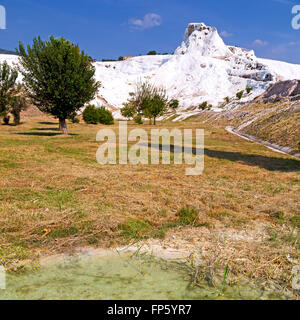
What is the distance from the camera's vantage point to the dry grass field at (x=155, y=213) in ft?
17.0

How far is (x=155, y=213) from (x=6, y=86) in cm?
5086

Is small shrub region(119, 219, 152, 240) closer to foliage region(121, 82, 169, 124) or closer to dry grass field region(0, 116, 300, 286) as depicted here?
dry grass field region(0, 116, 300, 286)

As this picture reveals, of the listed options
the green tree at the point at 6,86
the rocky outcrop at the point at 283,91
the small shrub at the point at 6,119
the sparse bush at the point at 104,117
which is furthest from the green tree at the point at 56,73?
the rocky outcrop at the point at 283,91

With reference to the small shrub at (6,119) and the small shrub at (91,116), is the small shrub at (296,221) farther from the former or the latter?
the small shrub at (91,116)

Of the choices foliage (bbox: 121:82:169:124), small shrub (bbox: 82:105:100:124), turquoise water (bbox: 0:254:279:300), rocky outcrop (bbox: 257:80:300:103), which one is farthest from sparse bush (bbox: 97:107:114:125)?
turquoise water (bbox: 0:254:279:300)

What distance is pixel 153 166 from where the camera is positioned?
46.5 feet

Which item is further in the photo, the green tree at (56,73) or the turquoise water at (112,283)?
the green tree at (56,73)

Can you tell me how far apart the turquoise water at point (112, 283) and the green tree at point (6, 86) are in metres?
A: 50.8

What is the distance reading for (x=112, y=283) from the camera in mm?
4262

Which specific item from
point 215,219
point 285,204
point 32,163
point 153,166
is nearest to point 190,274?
point 215,219

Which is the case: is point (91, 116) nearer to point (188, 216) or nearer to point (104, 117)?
point (104, 117)
